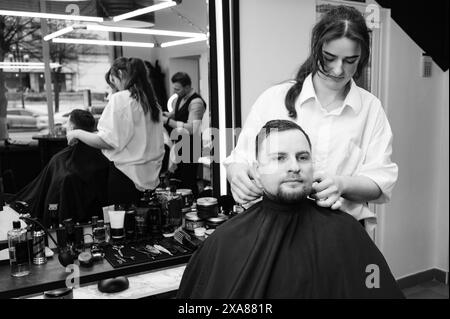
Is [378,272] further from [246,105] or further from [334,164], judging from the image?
[246,105]

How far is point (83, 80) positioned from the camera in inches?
68.9

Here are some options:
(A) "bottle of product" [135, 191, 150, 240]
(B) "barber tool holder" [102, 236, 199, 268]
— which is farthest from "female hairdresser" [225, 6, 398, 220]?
(A) "bottle of product" [135, 191, 150, 240]

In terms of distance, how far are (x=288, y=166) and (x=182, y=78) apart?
100 centimetres

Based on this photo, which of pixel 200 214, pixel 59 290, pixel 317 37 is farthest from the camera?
pixel 200 214

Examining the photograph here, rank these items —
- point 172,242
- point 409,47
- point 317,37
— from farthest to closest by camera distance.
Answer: point 409,47 → point 172,242 → point 317,37

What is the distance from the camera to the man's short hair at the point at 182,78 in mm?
1986

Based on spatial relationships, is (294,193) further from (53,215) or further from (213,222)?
(53,215)

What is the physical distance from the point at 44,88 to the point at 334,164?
3.74 feet

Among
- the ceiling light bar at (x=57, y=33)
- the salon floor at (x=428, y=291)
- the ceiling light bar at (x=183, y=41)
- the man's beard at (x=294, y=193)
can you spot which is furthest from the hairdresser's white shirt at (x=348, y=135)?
the salon floor at (x=428, y=291)

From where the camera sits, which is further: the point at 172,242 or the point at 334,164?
the point at 172,242

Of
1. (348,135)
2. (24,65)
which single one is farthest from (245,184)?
(24,65)

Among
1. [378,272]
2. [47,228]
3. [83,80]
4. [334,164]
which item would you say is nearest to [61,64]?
[83,80]

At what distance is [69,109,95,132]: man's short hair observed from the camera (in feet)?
5.74

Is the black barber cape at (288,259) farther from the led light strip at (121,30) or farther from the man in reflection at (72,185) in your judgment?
the led light strip at (121,30)
